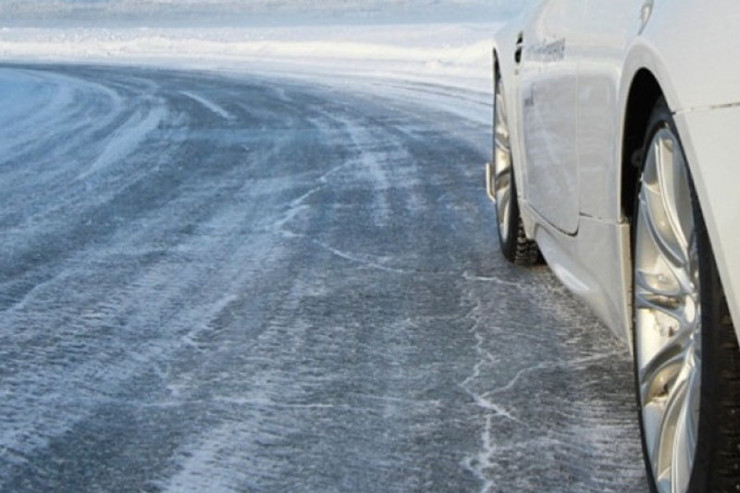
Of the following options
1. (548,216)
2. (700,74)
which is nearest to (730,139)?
(700,74)

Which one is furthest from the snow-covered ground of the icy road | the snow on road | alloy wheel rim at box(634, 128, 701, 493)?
alloy wheel rim at box(634, 128, 701, 493)

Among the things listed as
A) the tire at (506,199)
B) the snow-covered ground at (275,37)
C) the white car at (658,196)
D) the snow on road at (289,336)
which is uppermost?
the white car at (658,196)

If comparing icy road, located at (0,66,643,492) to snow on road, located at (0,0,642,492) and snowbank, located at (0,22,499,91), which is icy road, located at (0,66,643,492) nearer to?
snow on road, located at (0,0,642,492)

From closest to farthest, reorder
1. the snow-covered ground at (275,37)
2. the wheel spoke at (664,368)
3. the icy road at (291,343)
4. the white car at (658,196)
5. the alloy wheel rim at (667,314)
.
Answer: the white car at (658,196)
the alloy wheel rim at (667,314)
the wheel spoke at (664,368)
the icy road at (291,343)
the snow-covered ground at (275,37)

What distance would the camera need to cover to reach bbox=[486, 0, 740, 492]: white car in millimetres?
2381

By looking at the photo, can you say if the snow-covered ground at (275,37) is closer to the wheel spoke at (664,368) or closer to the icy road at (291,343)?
the icy road at (291,343)

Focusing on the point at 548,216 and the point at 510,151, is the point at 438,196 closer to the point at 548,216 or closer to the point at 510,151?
the point at 510,151

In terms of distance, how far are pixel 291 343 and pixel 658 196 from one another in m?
1.79

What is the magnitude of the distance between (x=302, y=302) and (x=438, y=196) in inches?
110

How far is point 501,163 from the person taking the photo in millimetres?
5949

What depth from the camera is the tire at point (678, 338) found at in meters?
2.41

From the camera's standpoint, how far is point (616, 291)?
337cm

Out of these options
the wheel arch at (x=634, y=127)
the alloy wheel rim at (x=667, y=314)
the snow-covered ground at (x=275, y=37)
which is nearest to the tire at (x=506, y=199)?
the wheel arch at (x=634, y=127)

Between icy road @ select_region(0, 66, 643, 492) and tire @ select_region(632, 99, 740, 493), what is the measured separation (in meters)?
0.25
